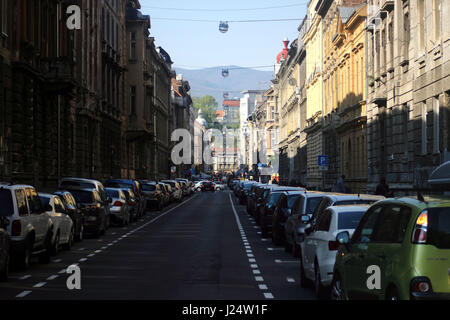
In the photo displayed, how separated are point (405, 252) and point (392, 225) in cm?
77

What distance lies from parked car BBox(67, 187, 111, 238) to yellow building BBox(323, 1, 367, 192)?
18986 millimetres

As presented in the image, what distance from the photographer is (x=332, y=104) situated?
199ft

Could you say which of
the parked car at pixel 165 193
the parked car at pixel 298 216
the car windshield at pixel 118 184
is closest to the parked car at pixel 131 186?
the car windshield at pixel 118 184

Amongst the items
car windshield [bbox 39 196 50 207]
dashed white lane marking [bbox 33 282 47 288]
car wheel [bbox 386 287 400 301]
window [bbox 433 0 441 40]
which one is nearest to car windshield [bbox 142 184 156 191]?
window [bbox 433 0 441 40]

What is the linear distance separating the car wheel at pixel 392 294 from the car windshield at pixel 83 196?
21.5 metres

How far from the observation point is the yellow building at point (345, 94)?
47.6 metres

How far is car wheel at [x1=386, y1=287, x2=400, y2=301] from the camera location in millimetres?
9088

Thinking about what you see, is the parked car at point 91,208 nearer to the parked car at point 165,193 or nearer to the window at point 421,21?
the window at point 421,21

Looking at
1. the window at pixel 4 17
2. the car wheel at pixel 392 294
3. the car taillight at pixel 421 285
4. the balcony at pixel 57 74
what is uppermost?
the window at pixel 4 17

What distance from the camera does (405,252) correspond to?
8.98 meters

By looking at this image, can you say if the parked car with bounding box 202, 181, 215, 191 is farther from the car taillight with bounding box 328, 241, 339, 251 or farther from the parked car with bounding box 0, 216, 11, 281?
the car taillight with bounding box 328, 241, 339, 251

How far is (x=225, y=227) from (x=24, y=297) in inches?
879

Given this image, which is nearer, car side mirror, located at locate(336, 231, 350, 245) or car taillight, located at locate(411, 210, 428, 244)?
car taillight, located at locate(411, 210, 428, 244)
